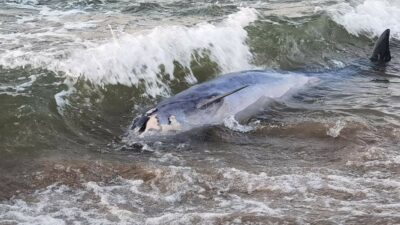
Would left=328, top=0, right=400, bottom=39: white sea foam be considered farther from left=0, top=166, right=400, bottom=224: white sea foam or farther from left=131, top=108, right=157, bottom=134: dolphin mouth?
left=0, top=166, right=400, bottom=224: white sea foam

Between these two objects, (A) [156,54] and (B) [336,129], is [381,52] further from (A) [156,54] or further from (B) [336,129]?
(B) [336,129]

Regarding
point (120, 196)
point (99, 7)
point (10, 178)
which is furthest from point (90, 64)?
point (99, 7)

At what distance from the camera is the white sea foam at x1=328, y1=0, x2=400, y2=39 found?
38.9 ft

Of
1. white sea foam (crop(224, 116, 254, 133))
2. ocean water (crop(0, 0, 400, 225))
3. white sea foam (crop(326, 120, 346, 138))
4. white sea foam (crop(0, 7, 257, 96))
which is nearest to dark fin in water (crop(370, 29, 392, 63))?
ocean water (crop(0, 0, 400, 225))

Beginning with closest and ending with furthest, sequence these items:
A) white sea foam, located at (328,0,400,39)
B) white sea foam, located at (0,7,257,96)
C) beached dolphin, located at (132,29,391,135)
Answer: beached dolphin, located at (132,29,391,135) < white sea foam, located at (0,7,257,96) < white sea foam, located at (328,0,400,39)

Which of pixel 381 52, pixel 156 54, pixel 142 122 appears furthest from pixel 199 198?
pixel 381 52

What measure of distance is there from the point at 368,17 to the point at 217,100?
7418 millimetres

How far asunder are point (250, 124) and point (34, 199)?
2.66m

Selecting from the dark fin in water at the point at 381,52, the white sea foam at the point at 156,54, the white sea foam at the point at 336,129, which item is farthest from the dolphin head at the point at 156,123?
the dark fin in water at the point at 381,52

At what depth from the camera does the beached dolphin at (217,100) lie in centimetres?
576

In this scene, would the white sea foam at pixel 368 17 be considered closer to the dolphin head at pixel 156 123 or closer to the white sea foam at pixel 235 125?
the white sea foam at pixel 235 125

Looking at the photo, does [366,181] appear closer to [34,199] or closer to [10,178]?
[34,199]

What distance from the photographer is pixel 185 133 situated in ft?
18.9

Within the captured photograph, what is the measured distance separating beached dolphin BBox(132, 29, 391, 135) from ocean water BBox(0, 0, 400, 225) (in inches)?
6.1
